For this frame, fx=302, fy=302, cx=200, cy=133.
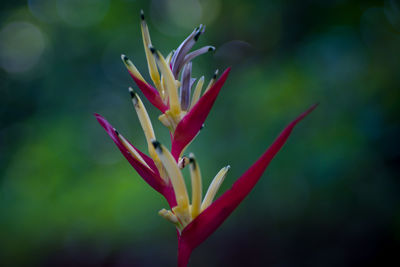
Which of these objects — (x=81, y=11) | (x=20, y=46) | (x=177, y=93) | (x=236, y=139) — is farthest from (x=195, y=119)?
(x=20, y=46)

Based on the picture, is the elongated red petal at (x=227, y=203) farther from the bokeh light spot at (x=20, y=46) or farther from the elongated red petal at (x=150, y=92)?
the bokeh light spot at (x=20, y=46)

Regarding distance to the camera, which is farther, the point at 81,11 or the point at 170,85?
the point at 81,11

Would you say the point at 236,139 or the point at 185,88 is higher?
the point at 185,88

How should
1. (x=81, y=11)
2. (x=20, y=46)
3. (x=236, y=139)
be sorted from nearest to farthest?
(x=236, y=139) < (x=81, y=11) < (x=20, y=46)

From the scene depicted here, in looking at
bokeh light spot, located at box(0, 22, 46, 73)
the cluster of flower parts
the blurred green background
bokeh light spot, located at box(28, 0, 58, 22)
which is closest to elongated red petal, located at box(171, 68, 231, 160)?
the cluster of flower parts

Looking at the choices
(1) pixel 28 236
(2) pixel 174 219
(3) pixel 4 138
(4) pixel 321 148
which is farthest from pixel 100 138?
(2) pixel 174 219

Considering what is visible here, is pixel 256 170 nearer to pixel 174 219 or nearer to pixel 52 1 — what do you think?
pixel 174 219

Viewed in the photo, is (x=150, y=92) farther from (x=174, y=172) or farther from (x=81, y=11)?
(x=81, y=11)

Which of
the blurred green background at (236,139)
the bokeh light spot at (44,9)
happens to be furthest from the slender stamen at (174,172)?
the bokeh light spot at (44,9)
